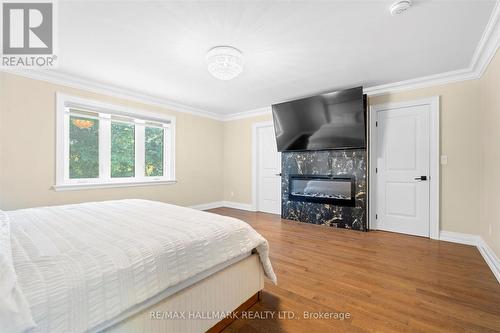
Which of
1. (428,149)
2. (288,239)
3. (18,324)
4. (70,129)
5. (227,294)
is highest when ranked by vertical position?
(70,129)

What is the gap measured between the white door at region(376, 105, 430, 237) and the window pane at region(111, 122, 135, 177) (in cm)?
442

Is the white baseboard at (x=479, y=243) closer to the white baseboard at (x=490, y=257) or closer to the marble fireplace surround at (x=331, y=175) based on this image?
the white baseboard at (x=490, y=257)

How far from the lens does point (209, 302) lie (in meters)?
1.39

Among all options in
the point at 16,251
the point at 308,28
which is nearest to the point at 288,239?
the point at 308,28

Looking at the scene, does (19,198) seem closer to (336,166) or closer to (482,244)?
(336,166)

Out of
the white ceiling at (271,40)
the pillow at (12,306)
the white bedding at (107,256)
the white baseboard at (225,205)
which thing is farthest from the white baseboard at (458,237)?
the pillow at (12,306)

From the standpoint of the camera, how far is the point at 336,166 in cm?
Result: 403

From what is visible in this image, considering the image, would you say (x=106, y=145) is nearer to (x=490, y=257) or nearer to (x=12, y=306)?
(x=12, y=306)

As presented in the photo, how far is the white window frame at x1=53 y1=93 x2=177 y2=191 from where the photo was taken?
3270 millimetres

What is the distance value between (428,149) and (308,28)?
8.76ft

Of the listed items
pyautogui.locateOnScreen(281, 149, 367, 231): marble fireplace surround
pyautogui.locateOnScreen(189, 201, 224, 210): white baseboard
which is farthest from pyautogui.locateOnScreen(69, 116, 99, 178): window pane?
pyautogui.locateOnScreen(281, 149, 367, 231): marble fireplace surround

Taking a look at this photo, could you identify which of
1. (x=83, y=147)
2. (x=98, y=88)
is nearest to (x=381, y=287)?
(x=83, y=147)

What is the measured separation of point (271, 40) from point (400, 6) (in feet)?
3.68

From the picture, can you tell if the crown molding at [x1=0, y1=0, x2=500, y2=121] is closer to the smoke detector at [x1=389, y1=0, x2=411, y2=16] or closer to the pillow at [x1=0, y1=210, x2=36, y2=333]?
the smoke detector at [x1=389, y1=0, x2=411, y2=16]
